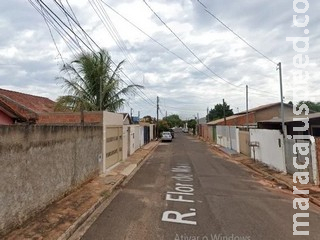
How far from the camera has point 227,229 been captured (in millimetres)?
7102

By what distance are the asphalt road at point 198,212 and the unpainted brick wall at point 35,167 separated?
5.17 ft

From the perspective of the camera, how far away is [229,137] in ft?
107

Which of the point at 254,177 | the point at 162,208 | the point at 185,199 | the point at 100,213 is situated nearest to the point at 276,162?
the point at 254,177

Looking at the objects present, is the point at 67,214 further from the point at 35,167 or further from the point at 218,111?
the point at 218,111

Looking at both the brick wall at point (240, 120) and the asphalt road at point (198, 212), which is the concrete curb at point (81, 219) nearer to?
the asphalt road at point (198, 212)

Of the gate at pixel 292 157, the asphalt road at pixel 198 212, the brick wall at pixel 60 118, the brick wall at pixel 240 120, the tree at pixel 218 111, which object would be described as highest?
the tree at pixel 218 111

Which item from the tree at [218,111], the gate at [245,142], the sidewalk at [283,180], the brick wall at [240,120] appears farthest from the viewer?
the tree at [218,111]

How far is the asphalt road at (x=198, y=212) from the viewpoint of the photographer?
22.5 feet

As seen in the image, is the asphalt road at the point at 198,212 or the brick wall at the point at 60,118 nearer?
the asphalt road at the point at 198,212

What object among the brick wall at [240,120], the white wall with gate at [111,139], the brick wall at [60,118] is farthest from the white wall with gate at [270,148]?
the brick wall at [240,120]

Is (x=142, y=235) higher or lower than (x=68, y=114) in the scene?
lower

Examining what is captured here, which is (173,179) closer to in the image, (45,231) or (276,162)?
(276,162)

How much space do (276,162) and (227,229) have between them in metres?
10.5

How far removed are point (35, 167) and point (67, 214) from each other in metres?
1.41
